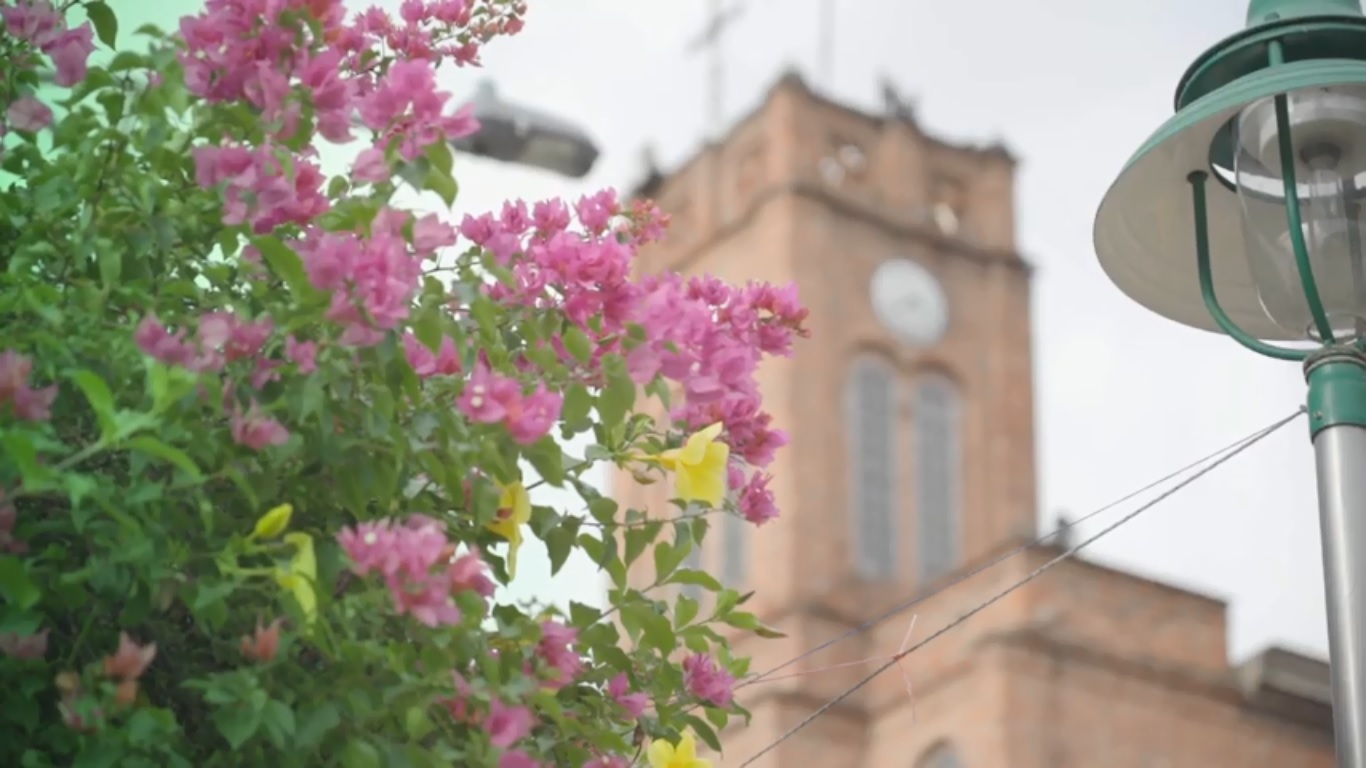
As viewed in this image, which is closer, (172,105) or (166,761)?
(166,761)

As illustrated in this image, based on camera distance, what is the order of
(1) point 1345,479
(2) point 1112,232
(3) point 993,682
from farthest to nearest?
1. (3) point 993,682
2. (2) point 1112,232
3. (1) point 1345,479

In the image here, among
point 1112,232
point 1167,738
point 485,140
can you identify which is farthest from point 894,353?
point 1112,232

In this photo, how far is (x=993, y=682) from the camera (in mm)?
27750

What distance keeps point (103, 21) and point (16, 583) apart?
1093 mm

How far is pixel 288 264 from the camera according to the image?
11.4 ft

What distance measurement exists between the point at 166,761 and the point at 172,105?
0.97 meters

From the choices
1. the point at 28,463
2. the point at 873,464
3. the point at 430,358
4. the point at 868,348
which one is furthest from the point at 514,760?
the point at 868,348

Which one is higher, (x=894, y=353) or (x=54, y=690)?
(x=894, y=353)

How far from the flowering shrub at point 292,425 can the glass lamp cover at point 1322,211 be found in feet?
3.51

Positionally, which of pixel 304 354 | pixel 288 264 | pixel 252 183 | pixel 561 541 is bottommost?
pixel 561 541

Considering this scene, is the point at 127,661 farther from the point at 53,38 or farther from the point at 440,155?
the point at 53,38

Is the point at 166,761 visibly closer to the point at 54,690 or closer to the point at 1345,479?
the point at 54,690

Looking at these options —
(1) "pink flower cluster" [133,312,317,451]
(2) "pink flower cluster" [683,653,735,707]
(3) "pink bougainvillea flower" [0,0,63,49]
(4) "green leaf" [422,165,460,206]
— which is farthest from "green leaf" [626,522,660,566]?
(3) "pink bougainvillea flower" [0,0,63,49]

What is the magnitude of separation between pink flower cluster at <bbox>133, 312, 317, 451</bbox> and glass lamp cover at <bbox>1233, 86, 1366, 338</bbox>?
6.41 ft
